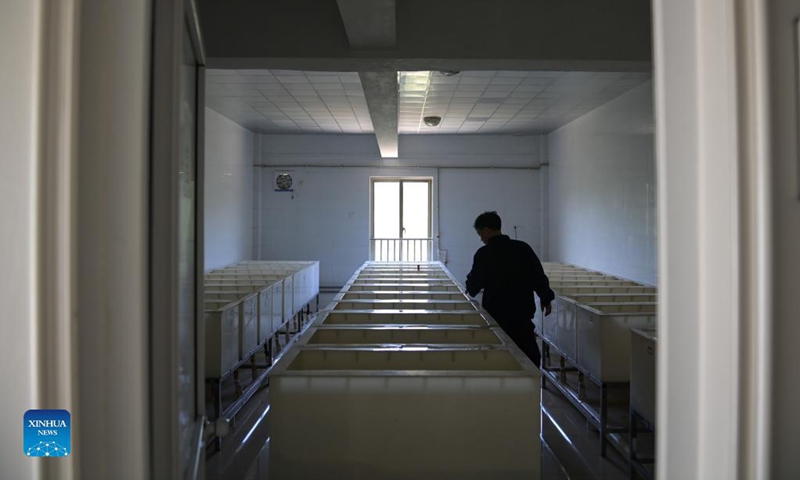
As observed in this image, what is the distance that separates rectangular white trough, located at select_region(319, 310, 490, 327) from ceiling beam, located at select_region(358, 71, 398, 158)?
1.65 metres

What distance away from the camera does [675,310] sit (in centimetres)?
62

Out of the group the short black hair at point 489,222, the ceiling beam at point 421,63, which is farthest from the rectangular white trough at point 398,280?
the ceiling beam at point 421,63

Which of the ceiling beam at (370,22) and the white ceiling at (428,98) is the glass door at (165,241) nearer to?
the ceiling beam at (370,22)

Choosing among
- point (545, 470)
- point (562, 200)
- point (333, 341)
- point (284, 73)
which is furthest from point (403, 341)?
point (562, 200)

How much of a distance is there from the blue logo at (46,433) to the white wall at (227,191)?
5.08m

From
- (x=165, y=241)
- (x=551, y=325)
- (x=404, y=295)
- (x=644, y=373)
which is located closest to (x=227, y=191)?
(x=404, y=295)

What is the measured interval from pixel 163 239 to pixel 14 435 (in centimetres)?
29

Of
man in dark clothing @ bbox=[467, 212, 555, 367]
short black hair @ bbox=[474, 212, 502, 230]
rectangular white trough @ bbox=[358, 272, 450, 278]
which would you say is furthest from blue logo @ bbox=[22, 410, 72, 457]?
rectangular white trough @ bbox=[358, 272, 450, 278]

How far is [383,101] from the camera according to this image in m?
4.07

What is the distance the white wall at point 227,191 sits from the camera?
18.4 feet

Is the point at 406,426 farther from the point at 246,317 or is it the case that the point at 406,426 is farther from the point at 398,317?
the point at 246,317

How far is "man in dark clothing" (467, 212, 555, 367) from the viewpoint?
8.81ft

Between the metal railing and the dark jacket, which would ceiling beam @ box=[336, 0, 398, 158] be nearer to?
the dark jacket

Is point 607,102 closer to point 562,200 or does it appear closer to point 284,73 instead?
point 562,200
